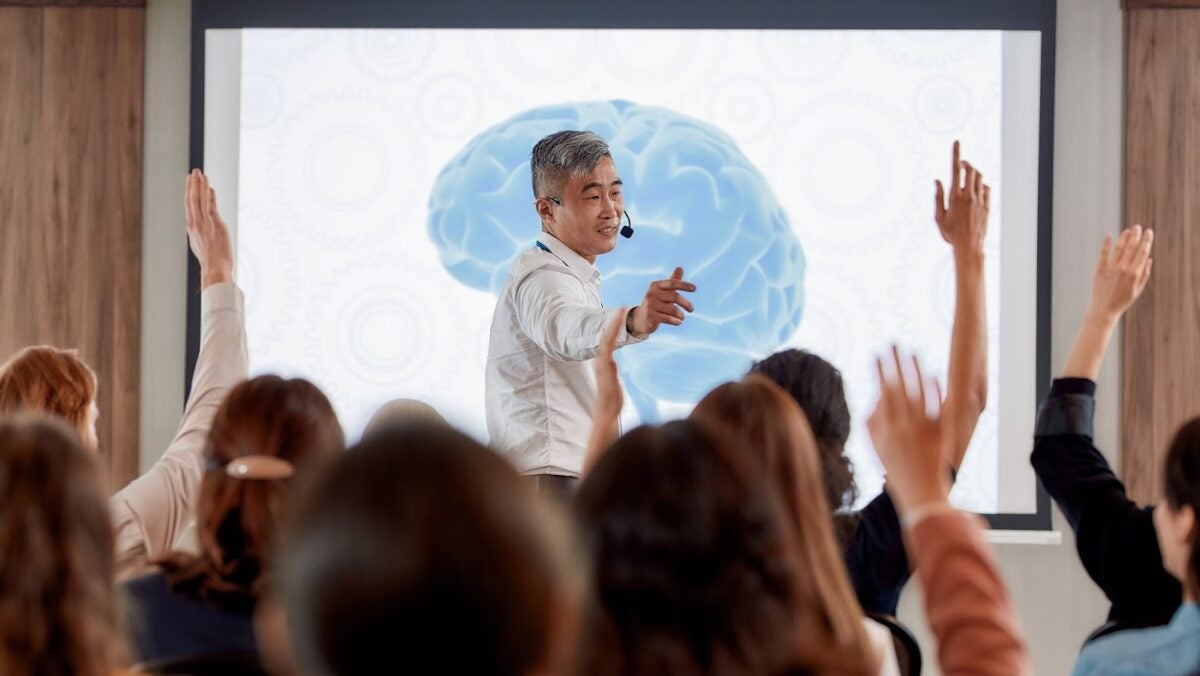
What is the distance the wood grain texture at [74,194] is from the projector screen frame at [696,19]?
24 cm

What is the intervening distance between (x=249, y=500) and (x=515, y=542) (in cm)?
106

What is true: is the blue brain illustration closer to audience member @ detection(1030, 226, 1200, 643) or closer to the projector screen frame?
the projector screen frame

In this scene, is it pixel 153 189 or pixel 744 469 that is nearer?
pixel 744 469

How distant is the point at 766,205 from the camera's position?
4.30 m

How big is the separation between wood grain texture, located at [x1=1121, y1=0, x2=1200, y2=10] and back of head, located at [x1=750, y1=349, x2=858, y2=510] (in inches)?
108

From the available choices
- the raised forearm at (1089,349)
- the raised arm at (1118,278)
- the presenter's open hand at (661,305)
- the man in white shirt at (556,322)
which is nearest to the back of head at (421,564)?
the raised forearm at (1089,349)

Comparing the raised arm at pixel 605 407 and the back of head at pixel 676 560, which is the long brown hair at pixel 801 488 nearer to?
the back of head at pixel 676 560

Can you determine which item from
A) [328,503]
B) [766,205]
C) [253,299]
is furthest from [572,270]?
[328,503]

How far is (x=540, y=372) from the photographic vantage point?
10.6 ft

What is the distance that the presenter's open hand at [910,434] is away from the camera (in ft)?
3.84

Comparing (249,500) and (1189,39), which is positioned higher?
(1189,39)

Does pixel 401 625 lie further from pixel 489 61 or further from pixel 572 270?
pixel 489 61

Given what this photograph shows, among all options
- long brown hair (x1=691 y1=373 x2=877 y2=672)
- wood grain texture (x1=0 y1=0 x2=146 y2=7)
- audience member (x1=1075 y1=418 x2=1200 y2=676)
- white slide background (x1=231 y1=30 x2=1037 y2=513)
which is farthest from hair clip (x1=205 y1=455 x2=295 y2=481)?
wood grain texture (x1=0 y1=0 x2=146 y2=7)

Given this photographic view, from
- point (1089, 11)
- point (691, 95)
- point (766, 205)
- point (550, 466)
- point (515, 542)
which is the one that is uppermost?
point (1089, 11)
